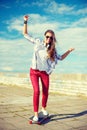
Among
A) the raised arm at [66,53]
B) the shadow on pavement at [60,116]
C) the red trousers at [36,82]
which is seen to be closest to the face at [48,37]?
the raised arm at [66,53]

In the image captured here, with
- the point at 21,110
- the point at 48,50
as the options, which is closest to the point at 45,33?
the point at 48,50

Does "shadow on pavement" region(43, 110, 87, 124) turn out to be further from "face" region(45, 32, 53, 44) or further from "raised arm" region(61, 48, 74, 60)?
"face" region(45, 32, 53, 44)

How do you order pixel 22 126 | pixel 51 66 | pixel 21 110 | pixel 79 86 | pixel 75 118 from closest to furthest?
pixel 22 126 → pixel 51 66 → pixel 75 118 → pixel 21 110 → pixel 79 86

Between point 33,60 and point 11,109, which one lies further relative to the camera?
point 11,109

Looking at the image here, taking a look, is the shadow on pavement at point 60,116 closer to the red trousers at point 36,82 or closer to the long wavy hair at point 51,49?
the red trousers at point 36,82

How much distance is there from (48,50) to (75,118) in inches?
67.8

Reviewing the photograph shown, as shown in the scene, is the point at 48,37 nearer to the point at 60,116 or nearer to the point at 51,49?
the point at 51,49

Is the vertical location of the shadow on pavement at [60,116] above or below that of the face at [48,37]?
below

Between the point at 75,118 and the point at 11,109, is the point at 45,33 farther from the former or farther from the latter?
the point at 11,109

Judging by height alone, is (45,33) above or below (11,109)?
above

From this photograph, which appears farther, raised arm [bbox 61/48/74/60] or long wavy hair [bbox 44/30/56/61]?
raised arm [bbox 61/48/74/60]

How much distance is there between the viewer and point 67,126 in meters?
5.12

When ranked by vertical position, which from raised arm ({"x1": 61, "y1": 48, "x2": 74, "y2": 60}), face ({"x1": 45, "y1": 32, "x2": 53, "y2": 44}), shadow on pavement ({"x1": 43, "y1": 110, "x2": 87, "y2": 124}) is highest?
face ({"x1": 45, "y1": 32, "x2": 53, "y2": 44})

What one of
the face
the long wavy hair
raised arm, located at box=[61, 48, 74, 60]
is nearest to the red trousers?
the long wavy hair
